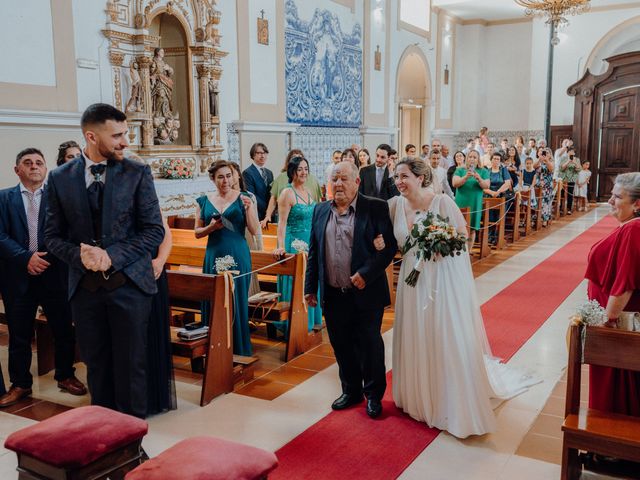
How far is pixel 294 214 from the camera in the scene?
237 inches

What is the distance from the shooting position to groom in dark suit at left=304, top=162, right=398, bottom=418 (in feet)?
13.0

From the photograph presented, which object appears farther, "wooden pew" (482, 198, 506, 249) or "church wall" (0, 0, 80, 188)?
"wooden pew" (482, 198, 506, 249)

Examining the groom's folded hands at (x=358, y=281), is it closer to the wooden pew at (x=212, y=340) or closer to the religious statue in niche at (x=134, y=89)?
the wooden pew at (x=212, y=340)

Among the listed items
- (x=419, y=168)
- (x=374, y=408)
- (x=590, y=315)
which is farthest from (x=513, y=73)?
(x=590, y=315)

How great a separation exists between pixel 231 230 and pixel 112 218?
180 centimetres

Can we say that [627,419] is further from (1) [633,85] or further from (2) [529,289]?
(1) [633,85]

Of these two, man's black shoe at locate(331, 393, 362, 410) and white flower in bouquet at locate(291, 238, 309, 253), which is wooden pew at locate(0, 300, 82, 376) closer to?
white flower in bouquet at locate(291, 238, 309, 253)

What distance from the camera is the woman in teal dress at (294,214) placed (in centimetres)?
591

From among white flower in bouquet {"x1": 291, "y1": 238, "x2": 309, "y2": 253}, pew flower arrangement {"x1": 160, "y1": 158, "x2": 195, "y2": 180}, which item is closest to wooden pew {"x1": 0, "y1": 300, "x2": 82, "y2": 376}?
white flower in bouquet {"x1": 291, "y1": 238, "x2": 309, "y2": 253}

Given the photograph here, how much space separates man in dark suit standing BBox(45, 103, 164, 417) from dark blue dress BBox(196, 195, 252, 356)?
1500 millimetres

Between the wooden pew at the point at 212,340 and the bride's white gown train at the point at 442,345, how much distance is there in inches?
50.4

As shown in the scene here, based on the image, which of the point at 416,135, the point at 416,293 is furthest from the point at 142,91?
the point at 416,135

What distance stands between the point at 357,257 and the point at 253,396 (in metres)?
1.41

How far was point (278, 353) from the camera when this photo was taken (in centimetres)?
557
